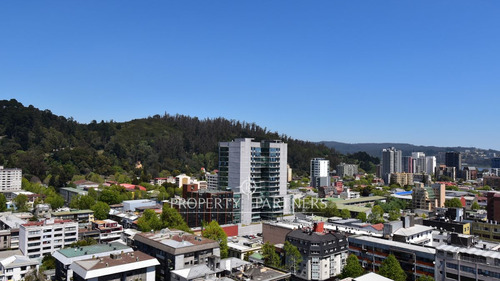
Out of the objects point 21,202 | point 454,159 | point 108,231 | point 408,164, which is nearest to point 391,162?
point 408,164

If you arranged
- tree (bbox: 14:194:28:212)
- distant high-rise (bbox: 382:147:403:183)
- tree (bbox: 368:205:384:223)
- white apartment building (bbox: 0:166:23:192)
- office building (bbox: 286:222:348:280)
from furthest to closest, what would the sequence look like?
distant high-rise (bbox: 382:147:403:183)
white apartment building (bbox: 0:166:23:192)
tree (bbox: 14:194:28:212)
tree (bbox: 368:205:384:223)
office building (bbox: 286:222:348:280)

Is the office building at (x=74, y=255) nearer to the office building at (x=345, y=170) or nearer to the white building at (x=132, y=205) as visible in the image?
the white building at (x=132, y=205)

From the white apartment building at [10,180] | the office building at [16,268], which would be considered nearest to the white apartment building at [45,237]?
the office building at [16,268]

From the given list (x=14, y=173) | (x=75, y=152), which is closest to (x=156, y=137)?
(x=75, y=152)

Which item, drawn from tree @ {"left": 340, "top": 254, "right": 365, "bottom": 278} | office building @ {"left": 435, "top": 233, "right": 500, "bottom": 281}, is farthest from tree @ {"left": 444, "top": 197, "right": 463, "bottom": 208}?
tree @ {"left": 340, "top": 254, "right": 365, "bottom": 278}

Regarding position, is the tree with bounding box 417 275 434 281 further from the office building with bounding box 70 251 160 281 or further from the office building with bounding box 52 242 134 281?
the office building with bounding box 52 242 134 281

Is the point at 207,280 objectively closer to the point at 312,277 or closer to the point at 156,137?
the point at 312,277
